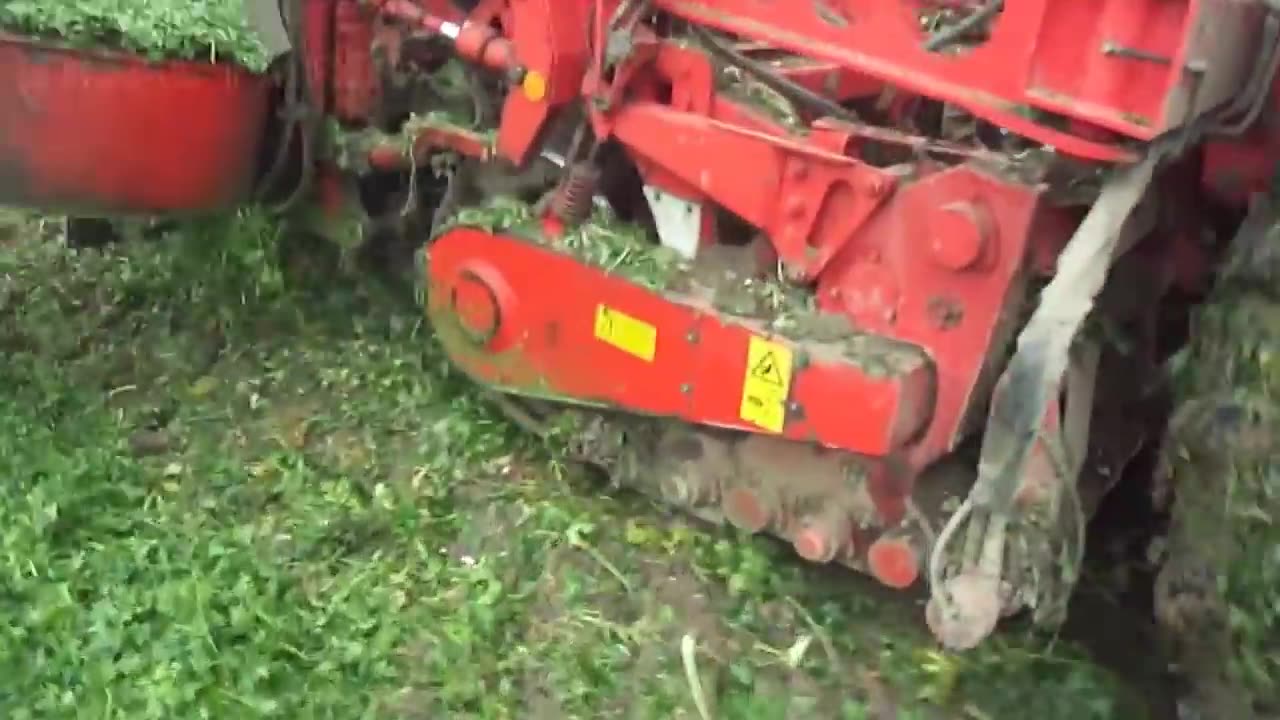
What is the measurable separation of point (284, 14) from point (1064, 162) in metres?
2.07

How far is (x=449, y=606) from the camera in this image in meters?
3.29

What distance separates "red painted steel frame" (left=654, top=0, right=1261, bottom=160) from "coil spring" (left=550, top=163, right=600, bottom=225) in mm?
788

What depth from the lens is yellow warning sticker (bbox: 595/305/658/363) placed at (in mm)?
3287

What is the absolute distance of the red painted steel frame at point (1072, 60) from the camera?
243 centimetres

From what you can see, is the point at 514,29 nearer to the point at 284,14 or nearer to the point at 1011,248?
the point at 284,14

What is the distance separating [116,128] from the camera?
3.64 metres

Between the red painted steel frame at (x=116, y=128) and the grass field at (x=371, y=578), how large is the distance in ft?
1.91

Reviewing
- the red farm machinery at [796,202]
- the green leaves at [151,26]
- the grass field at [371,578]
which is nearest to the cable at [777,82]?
the red farm machinery at [796,202]

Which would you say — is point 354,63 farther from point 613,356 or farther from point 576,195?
point 613,356

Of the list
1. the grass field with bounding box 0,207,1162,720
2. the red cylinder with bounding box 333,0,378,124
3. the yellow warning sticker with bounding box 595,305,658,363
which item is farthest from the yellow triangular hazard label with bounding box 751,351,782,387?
the red cylinder with bounding box 333,0,378,124

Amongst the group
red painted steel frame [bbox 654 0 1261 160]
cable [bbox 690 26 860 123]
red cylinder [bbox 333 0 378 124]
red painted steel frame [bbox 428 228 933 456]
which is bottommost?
red painted steel frame [bbox 428 228 933 456]

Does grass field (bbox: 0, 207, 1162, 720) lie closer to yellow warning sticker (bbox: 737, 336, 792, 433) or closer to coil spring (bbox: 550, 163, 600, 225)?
yellow warning sticker (bbox: 737, 336, 792, 433)

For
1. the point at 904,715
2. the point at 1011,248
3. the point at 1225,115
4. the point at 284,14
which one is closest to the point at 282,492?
the point at 284,14

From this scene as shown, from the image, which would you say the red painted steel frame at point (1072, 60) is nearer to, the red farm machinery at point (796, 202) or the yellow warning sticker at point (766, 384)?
the red farm machinery at point (796, 202)
